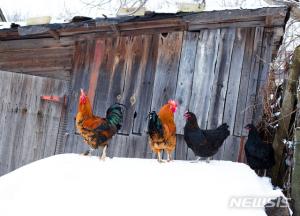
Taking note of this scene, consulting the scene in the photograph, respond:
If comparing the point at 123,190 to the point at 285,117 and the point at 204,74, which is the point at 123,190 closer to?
the point at 285,117

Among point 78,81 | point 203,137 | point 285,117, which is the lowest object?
point 203,137

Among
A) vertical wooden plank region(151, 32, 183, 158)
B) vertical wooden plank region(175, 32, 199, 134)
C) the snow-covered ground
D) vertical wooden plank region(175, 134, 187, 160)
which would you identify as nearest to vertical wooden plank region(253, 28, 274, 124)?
vertical wooden plank region(175, 32, 199, 134)

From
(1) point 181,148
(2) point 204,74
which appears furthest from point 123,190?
(2) point 204,74

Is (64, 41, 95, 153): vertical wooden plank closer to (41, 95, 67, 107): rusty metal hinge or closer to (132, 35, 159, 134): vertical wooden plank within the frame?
(41, 95, 67, 107): rusty metal hinge

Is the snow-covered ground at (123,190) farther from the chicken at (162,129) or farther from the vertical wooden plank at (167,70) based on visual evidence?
the vertical wooden plank at (167,70)

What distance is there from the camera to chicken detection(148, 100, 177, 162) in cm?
603

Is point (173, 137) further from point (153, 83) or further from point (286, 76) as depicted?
point (286, 76)

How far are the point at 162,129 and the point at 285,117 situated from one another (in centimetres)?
182

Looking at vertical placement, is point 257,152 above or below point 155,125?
below

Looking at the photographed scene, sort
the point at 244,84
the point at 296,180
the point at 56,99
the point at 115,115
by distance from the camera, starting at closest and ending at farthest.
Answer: the point at 296,180, the point at 115,115, the point at 244,84, the point at 56,99

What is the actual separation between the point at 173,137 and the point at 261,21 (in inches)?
95.7

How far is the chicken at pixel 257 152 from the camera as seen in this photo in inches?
241

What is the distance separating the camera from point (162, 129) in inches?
239

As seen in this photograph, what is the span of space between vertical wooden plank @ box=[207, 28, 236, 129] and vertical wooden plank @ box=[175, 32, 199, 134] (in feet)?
1.33
